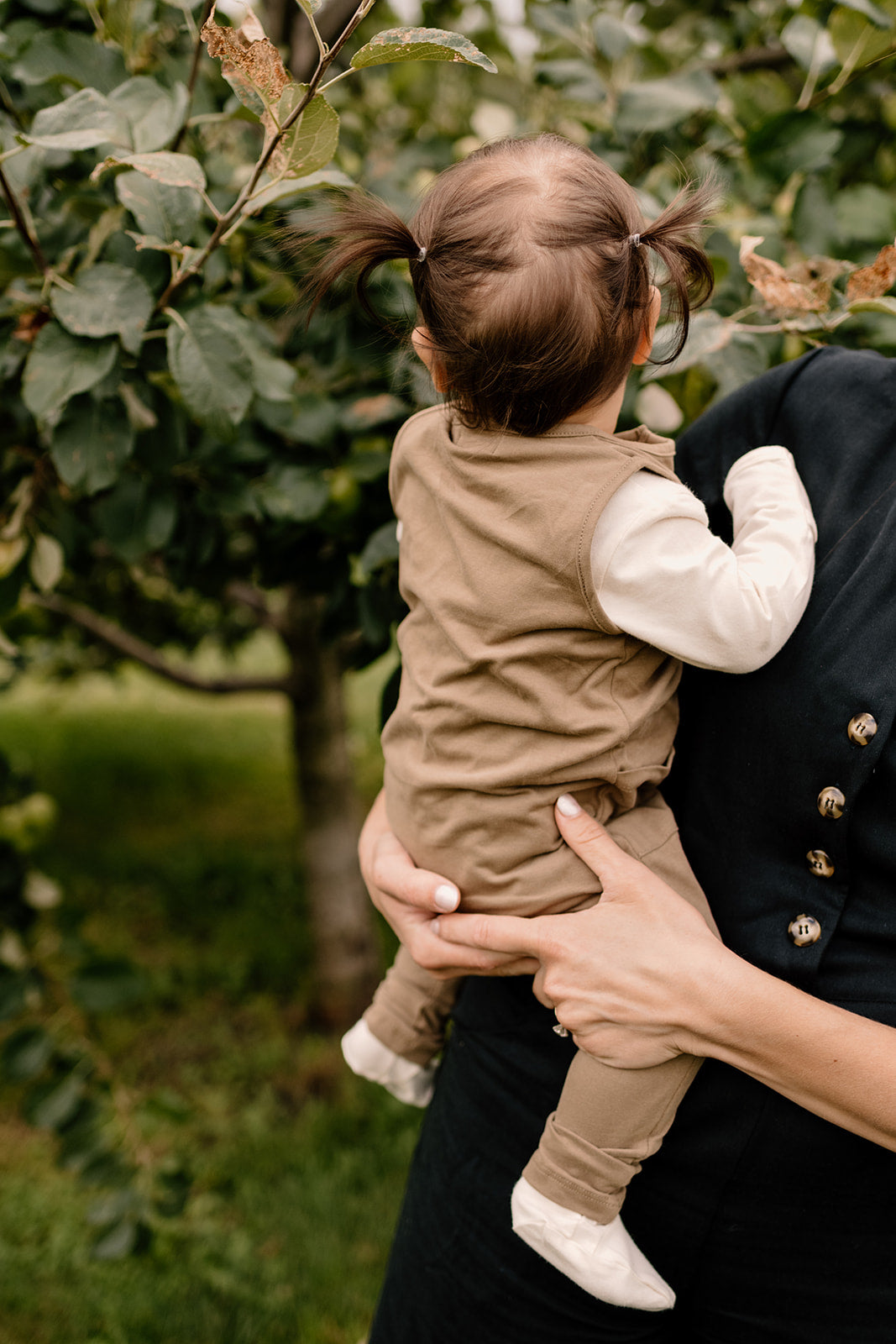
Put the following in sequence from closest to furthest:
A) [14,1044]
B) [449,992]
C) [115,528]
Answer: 1. [449,992]
2. [115,528]
3. [14,1044]

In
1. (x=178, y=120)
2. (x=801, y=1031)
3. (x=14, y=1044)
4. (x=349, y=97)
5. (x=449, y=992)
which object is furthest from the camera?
(x=349, y=97)

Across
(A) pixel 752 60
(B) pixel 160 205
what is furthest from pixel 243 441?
(A) pixel 752 60

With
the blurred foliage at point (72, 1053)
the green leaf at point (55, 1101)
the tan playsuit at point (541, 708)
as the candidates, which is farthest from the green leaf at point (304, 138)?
the green leaf at point (55, 1101)

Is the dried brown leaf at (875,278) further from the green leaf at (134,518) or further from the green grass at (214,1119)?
the green grass at (214,1119)

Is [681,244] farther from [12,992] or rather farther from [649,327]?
[12,992]

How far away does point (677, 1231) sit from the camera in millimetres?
1045

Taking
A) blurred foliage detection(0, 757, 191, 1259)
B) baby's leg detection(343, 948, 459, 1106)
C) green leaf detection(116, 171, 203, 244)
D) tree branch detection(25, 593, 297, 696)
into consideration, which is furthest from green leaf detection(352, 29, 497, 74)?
tree branch detection(25, 593, 297, 696)

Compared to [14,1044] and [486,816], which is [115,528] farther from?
[14,1044]

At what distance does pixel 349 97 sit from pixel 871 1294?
8.66 ft

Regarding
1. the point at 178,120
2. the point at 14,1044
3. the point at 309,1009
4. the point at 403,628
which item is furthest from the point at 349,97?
the point at 309,1009

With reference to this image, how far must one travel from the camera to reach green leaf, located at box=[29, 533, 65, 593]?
1560mm

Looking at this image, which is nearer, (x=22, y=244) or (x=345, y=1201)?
(x=22, y=244)

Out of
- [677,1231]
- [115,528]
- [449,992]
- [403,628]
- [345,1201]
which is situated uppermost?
[403,628]

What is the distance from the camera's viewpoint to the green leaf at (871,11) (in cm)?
138
